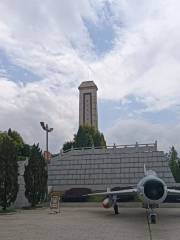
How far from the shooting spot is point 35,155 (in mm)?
38562

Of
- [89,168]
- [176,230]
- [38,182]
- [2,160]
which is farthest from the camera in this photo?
[89,168]

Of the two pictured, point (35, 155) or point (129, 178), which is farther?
point (129, 178)

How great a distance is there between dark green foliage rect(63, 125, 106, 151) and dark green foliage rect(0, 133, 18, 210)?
2396 inches

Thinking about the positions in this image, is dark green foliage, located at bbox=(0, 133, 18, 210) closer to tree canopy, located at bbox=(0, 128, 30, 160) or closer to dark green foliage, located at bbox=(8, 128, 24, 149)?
tree canopy, located at bbox=(0, 128, 30, 160)

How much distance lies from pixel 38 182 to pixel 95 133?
64.1 meters

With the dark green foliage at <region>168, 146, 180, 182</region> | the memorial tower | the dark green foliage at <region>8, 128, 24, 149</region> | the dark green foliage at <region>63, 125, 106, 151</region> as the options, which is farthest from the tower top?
the dark green foliage at <region>8, 128, 24, 149</region>

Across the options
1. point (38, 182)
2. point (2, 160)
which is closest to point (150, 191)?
point (2, 160)

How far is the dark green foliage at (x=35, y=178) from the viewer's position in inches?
1469

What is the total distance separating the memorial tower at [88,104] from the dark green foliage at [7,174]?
4653 inches

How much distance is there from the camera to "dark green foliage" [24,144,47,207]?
37.3 m

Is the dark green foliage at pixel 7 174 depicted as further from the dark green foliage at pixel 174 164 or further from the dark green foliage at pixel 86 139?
the dark green foliage at pixel 86 139

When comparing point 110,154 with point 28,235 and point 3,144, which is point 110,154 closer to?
point 3,144

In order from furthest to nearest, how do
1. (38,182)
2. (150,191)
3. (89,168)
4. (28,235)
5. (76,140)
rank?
(76,140) < (89,168) < (38,182) < (150,191) < (28,235)

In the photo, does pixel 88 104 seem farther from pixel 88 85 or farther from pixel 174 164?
pixel 174 164
